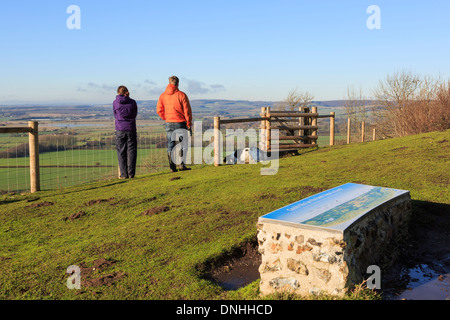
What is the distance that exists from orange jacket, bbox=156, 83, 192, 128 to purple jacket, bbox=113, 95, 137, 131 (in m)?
1.09

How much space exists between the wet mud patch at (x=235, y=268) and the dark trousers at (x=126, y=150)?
301 inches

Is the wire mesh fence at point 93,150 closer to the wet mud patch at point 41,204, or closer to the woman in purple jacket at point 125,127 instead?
the woman in purple jacket at point 125,127

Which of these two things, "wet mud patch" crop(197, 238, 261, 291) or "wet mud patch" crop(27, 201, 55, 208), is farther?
"wet mud patch" crop(27, 201, 55, 208)

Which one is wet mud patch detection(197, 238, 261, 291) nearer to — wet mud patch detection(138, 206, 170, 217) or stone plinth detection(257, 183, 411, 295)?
stone plinth detection(257, 183, 411, 295)

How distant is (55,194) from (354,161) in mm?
8787

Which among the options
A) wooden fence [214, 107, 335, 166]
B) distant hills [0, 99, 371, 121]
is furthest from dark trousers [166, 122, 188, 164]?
distant hills [0, 99, 371, 121]

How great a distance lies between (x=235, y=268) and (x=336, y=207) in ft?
5.37

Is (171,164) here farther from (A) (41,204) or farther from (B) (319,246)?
(B) (319,246)

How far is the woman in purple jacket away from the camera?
1309cm

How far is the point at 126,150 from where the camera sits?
44.3 ft

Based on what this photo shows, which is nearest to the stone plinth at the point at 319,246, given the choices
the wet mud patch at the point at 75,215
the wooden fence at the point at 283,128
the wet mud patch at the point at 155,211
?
the wet mud patch at the point at 155,211

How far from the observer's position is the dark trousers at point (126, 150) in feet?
43.5

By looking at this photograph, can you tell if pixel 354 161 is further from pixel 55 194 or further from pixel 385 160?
pixel 55 194

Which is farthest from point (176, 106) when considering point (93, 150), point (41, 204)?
point (93, 150)
